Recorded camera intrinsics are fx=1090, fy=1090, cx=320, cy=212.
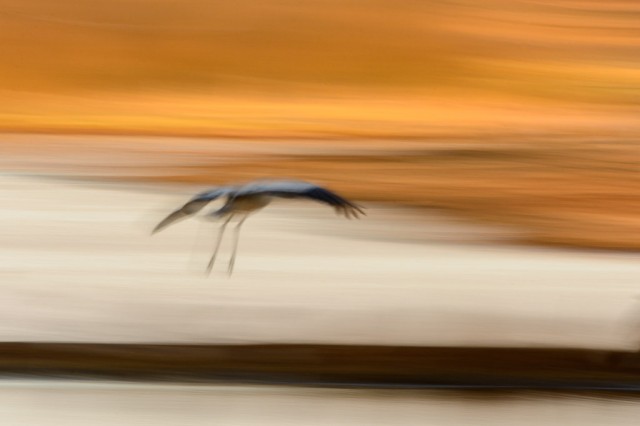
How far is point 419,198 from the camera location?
2.17 meters

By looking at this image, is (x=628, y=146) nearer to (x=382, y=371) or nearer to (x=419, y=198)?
(x=419, y=198)

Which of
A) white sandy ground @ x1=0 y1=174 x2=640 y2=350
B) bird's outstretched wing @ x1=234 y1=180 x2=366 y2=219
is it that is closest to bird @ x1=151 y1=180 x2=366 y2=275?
bird's outstretched wing @ x1=234 y1=180 x2=366 y2=219

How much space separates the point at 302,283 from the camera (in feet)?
4.91

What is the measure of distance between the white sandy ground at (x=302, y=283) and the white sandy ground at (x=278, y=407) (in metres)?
0.11

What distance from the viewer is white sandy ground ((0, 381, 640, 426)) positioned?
106 centimetres

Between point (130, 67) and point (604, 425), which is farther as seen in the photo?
point (130, 67)

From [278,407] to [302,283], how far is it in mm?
416

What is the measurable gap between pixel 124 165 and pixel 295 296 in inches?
41.4

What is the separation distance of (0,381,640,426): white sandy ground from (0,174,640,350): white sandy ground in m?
0.11

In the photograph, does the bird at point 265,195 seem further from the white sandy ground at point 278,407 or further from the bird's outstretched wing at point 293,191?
the white sandy ground at point 278,407

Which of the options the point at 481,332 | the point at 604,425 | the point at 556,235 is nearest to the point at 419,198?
the point at 556,235

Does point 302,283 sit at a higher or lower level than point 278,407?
higher

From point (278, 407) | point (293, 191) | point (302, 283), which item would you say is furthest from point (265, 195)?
point (302, 283)

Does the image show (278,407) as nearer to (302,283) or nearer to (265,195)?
(265,195)
